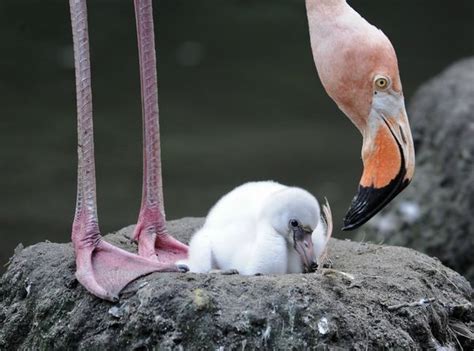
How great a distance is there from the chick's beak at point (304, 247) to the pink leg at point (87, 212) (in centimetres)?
50

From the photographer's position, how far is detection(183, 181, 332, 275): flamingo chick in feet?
14.2

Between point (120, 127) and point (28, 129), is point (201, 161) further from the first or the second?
point (28, 129)

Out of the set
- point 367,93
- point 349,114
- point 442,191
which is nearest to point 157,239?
point 349,114

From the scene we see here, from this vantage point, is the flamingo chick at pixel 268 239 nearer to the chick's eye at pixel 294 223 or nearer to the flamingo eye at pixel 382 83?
the chick's eye at pixel 294 223

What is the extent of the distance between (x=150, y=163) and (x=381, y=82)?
1033 millimetres

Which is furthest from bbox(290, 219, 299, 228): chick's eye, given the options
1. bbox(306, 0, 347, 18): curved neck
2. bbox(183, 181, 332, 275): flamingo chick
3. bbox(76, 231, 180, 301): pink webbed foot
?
bbox(306, 0, 347, 18): curved neck

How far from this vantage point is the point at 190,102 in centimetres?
1116

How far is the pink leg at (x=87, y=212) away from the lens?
13.8 feet

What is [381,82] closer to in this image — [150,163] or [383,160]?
[383,160]

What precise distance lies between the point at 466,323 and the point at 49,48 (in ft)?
28.5

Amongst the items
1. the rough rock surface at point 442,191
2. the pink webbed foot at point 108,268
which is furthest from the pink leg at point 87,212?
the rough rock surface at point 442,191

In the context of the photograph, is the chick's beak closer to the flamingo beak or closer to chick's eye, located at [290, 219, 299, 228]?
chick's eye, located at [290, 219, 299, 228]

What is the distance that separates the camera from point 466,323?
4.48m

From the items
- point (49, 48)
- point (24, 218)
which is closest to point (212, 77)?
point (49, 48)
